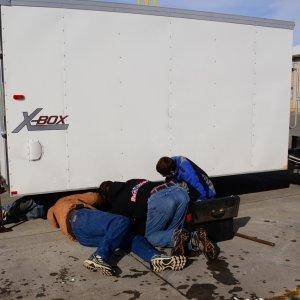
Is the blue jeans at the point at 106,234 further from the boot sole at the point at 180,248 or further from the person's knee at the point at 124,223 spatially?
the boot sole at the point at 180,248

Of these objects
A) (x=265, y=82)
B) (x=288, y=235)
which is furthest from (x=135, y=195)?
(x=265, y=82)

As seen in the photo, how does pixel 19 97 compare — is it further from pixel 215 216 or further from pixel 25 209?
pixel 215 216

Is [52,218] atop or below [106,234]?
below

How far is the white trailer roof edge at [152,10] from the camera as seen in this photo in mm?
5512

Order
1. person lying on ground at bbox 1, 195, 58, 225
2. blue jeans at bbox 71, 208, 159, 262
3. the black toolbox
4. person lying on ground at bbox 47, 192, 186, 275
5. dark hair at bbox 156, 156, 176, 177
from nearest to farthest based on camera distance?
person lying on ground at bbox 47, 192, 186, 275, blue jeans at bbox 71, 208, 159, 262, the black toolbox, dark hair at bbox 156, 156, 176, 177, person lying on ground at bbox 1, 195, 58, 225

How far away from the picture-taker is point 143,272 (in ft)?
14.7

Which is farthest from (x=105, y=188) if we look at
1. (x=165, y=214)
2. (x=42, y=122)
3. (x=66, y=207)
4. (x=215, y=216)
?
(x=215, y=216)

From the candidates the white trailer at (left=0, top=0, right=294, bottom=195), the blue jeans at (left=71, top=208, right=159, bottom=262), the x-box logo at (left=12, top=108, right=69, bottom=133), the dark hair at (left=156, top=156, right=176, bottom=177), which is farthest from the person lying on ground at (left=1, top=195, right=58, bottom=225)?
the dark hair at (left=156, top=156, right=176, bottom=177)

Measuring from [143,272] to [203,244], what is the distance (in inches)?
28.2

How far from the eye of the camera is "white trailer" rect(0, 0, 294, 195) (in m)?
5.53

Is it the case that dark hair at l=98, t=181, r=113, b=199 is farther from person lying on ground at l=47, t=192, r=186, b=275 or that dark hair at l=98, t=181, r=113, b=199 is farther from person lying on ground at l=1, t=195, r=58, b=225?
person lying on ground at l=1, t=195, r=58, b=225

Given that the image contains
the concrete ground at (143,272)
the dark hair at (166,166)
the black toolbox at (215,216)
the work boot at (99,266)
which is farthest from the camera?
the dark hair at (166,166)

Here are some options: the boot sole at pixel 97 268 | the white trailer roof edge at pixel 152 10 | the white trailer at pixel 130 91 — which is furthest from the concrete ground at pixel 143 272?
the white trailer roof edge at pixel 152 10

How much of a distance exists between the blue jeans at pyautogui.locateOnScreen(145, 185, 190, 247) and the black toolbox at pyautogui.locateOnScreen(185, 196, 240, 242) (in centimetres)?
15
